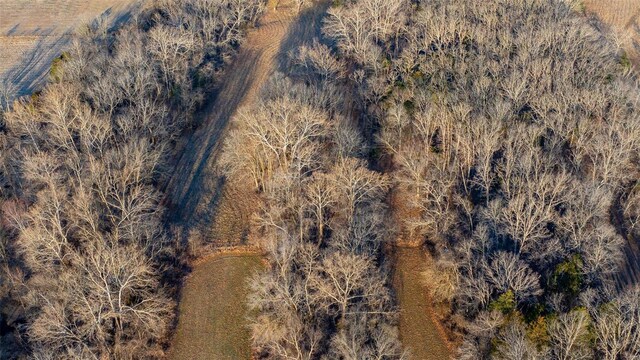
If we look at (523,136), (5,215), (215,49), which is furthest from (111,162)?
(523,136)

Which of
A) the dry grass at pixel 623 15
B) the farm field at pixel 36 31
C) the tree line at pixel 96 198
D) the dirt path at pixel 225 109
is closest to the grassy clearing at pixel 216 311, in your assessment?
the tree line at pixel 96 198

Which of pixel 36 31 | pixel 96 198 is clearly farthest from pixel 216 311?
pixel 36 31

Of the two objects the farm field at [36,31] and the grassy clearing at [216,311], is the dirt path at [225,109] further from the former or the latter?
A: the farm field at [36,31]

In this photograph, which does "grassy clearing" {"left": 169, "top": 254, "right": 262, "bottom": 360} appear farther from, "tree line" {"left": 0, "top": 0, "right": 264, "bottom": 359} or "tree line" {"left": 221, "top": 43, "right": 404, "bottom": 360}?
"tree line" {"left": 221, "top": 43, "right": 404, "bottom": 360}

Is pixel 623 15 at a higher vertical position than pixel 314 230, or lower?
higher

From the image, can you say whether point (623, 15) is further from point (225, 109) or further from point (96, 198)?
point (96, 198)

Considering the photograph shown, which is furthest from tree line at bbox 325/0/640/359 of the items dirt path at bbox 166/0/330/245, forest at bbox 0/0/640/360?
dirt path at bbox 166/0/330/245
